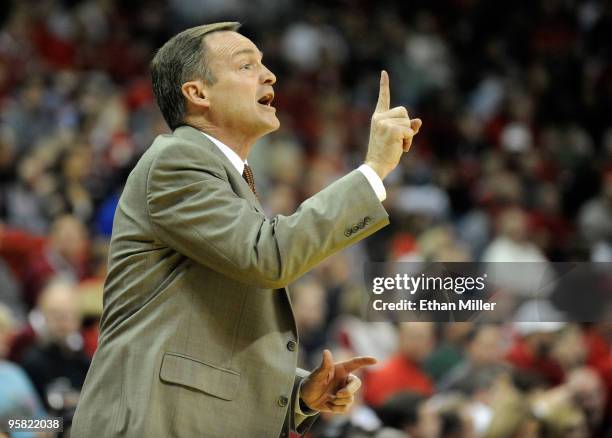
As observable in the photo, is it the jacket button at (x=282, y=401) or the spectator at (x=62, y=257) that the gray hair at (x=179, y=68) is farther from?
the spectator at (x=62, y=257)

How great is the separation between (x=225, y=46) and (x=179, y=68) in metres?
0.12

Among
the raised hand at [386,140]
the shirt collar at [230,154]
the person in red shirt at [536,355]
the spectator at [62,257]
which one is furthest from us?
the spectator at [62,257]

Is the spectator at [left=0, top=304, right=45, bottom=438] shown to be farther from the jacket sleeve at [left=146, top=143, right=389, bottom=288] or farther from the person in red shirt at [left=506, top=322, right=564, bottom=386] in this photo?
the person in red shirt at [left=506, top=322, right=564, bottom=386]

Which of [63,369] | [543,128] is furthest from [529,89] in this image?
[63,369]

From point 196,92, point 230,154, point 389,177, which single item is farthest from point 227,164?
point 389,177

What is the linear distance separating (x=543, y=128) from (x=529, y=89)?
0.69 m

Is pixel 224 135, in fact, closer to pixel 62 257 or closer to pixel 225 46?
pixel 225 46

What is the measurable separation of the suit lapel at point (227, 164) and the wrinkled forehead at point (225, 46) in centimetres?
18

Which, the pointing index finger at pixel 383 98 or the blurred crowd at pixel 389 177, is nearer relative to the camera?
the pointing index finger at pixel 383 98

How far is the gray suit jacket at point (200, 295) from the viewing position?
2.09 metres

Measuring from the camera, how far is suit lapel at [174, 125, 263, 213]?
225 centimetres

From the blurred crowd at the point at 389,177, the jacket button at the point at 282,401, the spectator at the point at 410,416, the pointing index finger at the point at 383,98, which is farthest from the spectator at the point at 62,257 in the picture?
the pointing index finger at the point at 383,98

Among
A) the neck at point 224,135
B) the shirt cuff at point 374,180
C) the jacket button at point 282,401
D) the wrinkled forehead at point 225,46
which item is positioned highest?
the wrinkled forehead at point 225,46

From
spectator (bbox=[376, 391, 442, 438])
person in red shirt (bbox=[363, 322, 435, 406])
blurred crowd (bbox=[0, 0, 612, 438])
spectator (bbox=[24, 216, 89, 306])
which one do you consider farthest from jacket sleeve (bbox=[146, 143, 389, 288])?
spectator (bbox=[24, 216, 89, 306])
